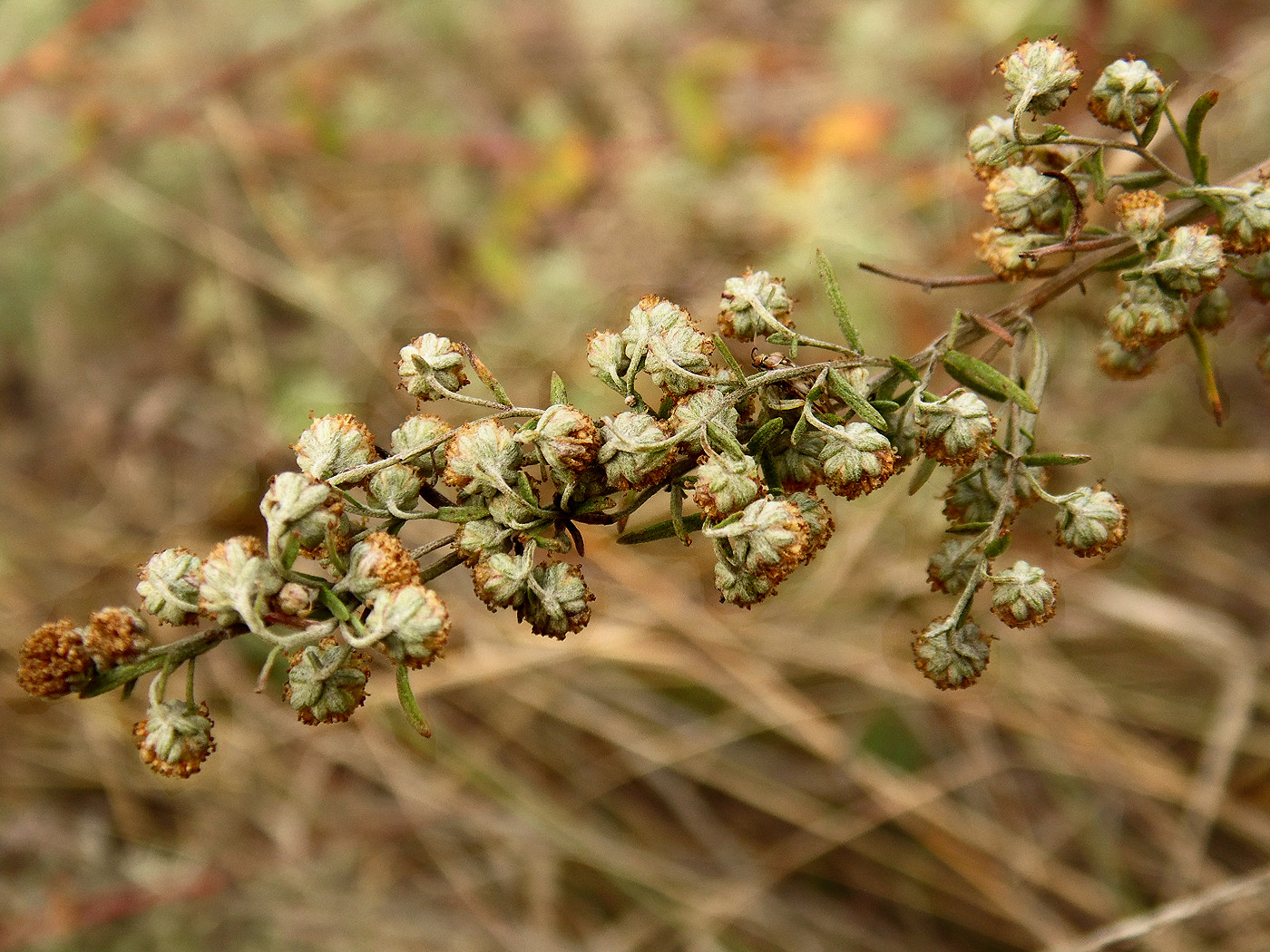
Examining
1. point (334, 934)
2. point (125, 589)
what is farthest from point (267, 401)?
point (334, 934)

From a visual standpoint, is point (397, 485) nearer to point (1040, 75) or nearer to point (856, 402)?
point (856, 402)

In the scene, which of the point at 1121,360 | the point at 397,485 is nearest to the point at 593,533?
the point at 1121,360

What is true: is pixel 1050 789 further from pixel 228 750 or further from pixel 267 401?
pixel 267 401

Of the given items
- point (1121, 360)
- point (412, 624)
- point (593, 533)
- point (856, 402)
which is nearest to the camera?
point (412, 624)

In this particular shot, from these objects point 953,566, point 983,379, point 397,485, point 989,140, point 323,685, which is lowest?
point 953,566

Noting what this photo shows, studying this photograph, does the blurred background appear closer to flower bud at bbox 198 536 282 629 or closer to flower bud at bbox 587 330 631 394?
flower bud at bbox 587 330 631 394

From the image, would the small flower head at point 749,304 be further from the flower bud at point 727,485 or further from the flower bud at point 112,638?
the flower bud at point 112,638

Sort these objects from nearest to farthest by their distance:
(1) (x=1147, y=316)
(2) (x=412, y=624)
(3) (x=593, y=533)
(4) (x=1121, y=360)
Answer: (2) (x=412, y=624) → (1) (x=1147, y=316) → (4) (x=1121, y=360) → (3) (x=593, y=533)
